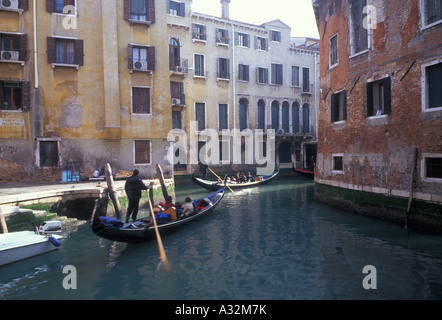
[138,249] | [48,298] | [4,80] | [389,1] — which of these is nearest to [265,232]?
[138,249]

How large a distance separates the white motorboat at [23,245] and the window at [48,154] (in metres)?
8.10

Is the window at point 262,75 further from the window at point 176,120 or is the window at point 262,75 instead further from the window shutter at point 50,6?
the window shutter at point 50,6

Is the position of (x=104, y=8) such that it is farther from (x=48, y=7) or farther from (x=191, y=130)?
(x=191, y=130)

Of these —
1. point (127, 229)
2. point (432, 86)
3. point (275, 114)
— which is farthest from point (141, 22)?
point (275, 114)

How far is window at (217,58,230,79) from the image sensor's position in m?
23.8

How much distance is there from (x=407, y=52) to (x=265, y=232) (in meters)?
5.91

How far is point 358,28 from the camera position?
10953mm

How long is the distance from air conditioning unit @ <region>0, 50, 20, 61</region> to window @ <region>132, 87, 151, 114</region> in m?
4.69

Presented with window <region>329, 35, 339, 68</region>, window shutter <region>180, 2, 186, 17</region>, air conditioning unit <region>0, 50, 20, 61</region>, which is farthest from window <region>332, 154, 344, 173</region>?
window shutter <region>180, 2, 186, 17</region>

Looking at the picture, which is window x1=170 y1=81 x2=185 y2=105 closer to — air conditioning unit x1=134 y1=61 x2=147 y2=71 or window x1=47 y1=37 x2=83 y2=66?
air conditioning unit x1=134 y1=61 x2=147 y2=71

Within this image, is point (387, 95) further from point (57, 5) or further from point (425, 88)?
point (57, 5)

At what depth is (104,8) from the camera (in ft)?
49.3

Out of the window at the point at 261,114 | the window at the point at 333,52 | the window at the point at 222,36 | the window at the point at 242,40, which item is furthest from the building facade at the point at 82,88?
the window at the point at 261,114

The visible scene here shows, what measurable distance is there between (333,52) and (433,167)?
19.7ft
